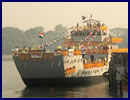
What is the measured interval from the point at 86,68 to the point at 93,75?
2938 millimetres

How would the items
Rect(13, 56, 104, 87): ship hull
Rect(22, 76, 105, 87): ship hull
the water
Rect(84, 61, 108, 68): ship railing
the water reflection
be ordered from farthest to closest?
Rect(84, 61, 108, 68): ship railing
Rect(22, 76, 105, 87): ship hull
Rect(13, 56, 104, 87): ship hull
the water
the water reflection

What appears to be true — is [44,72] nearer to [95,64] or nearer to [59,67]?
[59,67]

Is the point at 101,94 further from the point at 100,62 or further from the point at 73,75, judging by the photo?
the point at 100,62

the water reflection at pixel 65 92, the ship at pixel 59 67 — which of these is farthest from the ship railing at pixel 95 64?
the water reflection at pixel 65 92

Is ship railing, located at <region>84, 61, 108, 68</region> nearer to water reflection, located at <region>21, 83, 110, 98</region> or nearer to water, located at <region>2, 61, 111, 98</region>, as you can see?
water reflection, located at <region>21, 83, 110, 98</region>

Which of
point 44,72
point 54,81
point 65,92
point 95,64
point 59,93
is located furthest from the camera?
point 95,64

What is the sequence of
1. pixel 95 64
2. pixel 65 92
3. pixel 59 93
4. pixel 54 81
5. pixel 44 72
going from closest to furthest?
pixel 59 93 → pixel 65 92 → pixel 44 72 → pixel 54 81 → pixel 95 64

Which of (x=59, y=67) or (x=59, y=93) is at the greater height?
(x=59, y=67)

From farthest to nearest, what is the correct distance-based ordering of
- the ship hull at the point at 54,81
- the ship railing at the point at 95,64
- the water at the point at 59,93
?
1. the ship railing at the point at 95,64
2. the ship hull at the point at 54,81
3. the water at the point at 59,93

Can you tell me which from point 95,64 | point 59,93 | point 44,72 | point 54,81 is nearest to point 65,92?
point 59,93

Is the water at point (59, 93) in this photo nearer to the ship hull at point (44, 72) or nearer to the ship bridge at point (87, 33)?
the ship hull at point (44, 72)

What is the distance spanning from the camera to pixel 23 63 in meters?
61.1

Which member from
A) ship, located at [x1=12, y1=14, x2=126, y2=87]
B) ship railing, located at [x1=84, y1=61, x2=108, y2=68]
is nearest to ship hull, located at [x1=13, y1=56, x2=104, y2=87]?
ship, located at [x1=12, y1=14, x2=126, y2=87]


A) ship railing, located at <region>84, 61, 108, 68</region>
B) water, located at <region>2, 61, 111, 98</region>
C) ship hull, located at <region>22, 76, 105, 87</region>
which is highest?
ship railing, located at <region>84, 61, 108, 68</region>
